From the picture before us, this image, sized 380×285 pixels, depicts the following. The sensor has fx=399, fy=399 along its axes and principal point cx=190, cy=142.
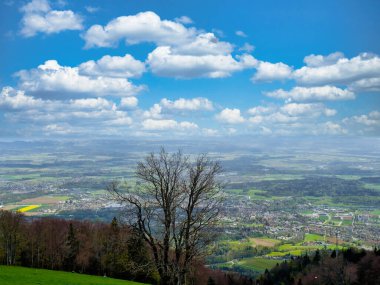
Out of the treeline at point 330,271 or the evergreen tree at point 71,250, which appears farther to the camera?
the treeline at point 330,271

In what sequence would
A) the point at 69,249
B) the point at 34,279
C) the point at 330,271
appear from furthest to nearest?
the point at 330,271, the point at 69,249, the point at 34,279

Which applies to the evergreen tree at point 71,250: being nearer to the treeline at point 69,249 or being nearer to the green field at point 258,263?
the treeline at point 69,249

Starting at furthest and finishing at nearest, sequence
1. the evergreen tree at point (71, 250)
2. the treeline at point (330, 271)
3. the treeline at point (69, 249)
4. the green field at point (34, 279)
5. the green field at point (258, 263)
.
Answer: the green field at point (258, 263)
the treeline at point (330, 271)
the evergreen tree at point (71, 250)
the treeline at point (69, 249)
the green field at point (34, 279)

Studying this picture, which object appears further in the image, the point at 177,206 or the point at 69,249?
the point at 69,249

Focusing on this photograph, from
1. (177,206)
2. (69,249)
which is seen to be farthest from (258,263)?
(177,206)

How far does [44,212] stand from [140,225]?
9516cm

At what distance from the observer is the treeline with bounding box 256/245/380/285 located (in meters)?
47.3

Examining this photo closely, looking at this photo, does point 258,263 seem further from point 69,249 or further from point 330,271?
point 69,249

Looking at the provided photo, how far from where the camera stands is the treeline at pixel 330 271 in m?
47.3

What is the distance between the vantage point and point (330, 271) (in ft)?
158

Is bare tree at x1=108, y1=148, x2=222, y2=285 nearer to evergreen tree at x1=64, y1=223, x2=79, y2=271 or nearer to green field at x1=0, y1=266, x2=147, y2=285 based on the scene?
green field at x1=0, y1=266, x2=147, y2=285

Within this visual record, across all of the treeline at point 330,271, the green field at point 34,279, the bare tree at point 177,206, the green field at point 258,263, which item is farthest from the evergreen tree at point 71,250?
the green field at point 258,263

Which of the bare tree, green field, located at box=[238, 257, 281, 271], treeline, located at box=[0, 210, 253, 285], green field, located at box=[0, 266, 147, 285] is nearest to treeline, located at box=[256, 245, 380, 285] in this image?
green field, located at box=[238, 257, 281, 271]

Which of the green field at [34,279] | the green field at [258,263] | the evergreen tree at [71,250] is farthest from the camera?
the green field at [258,263]
